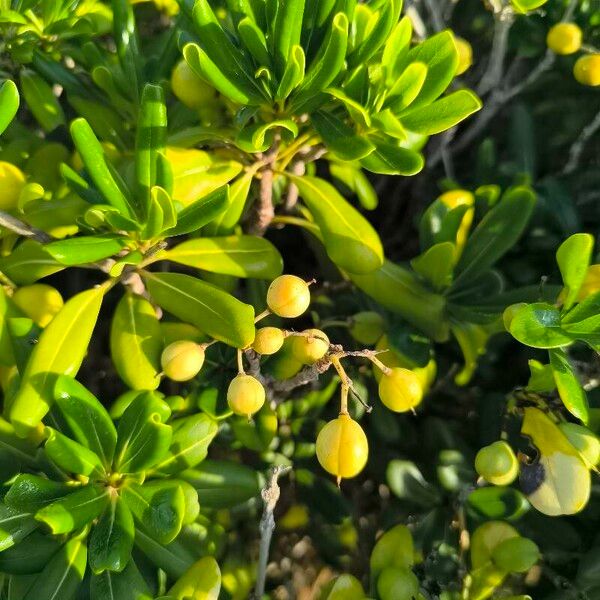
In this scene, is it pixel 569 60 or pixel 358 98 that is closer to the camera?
pixel 358 98

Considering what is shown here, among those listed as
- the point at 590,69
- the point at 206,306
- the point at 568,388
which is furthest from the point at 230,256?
the point at 590,69

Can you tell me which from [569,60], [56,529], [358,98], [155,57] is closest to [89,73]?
[155,57]

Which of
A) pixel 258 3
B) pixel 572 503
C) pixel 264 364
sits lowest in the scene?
pixel 572 503

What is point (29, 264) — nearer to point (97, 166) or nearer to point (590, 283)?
point (97, 166)

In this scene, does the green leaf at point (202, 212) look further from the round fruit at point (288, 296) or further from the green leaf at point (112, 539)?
the green leaf at point (112, 539)

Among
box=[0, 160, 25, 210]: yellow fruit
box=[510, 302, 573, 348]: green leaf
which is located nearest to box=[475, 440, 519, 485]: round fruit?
box=[510, 302, 573, 348]: green leaf

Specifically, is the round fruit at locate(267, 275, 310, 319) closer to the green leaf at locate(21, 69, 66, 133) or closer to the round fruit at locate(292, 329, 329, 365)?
the round fruit at locate(292, 329, 329, 365)

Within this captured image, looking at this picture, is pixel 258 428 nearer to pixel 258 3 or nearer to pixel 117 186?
pixel 117 186
